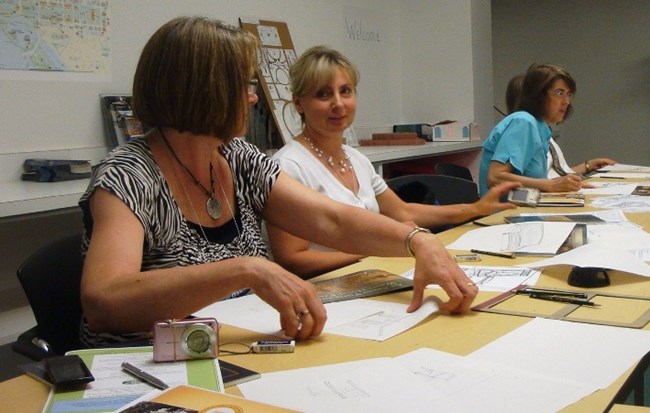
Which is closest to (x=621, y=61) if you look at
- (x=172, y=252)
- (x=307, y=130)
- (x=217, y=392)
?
(x=307, y=130)

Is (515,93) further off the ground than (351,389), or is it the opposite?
(515,93)

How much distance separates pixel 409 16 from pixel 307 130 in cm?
310

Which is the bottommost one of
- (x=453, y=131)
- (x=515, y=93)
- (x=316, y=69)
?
(x=453, y=131)

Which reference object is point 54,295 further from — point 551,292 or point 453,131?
point 453,131

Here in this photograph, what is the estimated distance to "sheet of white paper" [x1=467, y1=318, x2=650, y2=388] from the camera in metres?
0.94

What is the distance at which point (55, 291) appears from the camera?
1.48 metres

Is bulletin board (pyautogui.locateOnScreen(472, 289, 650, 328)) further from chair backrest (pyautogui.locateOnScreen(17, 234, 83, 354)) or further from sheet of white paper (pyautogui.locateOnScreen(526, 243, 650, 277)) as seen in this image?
chair backrest (pyautogui.locateOnScreen(17, 234, 83, 354))

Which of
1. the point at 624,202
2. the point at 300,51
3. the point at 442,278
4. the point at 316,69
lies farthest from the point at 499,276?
the point at 300,51

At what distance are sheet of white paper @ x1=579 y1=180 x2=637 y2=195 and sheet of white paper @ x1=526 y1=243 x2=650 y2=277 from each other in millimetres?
1395

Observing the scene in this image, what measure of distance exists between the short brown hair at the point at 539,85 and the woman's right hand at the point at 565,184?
2.59 feet

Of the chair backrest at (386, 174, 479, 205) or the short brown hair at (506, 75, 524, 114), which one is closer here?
the chair backrest at (386, 174, 479, 205)

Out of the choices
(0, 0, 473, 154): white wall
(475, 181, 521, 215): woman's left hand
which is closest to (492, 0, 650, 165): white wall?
(0, 0, 473, 154): white wall

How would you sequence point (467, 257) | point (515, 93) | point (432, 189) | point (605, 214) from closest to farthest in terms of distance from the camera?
point (467, 257) → point (605, 214) → point (432, 189) → point (515, 93)

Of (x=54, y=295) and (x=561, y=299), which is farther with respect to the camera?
(x=54, y=295)
